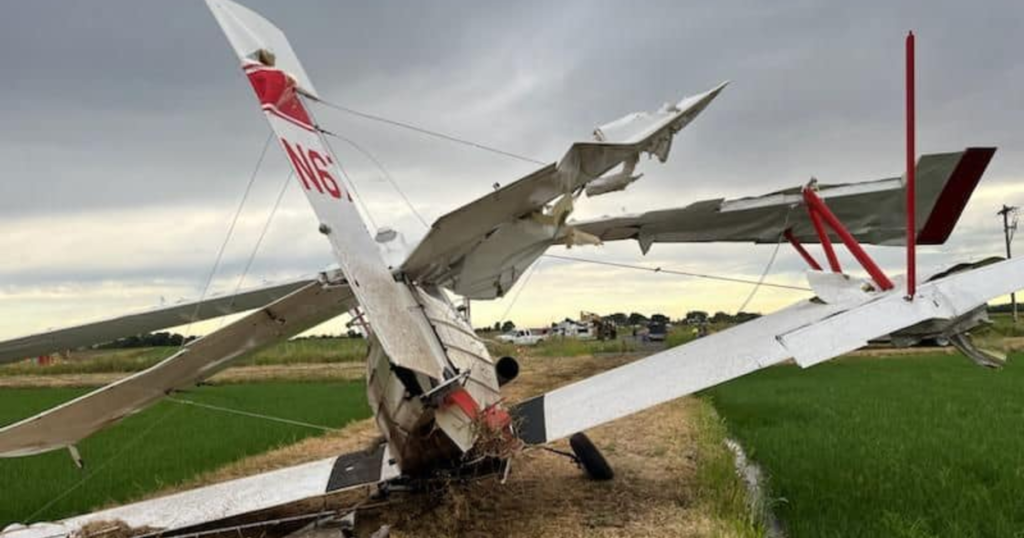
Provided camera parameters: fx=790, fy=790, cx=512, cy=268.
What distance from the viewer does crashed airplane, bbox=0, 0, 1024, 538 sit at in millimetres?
5938

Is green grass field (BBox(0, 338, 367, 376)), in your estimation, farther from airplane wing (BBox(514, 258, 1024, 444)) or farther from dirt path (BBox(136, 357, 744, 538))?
airplane wing (BBox(514, 258, 1024, 444))

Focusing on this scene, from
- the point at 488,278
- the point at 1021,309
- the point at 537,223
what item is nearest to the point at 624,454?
the point at 488,278

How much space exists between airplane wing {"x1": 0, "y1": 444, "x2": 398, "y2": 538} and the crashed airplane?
0.03m

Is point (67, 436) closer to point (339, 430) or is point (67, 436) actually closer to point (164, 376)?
point (164, 376)

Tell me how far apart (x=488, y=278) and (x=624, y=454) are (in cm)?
468

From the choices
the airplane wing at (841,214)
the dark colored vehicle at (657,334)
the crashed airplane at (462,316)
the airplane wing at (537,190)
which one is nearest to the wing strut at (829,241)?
the crashed airplane at (462,316)

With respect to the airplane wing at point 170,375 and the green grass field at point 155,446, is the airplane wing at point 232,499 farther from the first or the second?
the green grass field at point 155,446

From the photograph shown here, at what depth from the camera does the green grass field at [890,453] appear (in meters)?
7.17

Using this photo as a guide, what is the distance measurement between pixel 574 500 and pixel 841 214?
4.39 metres

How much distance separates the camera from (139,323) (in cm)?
829

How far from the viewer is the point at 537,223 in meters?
6.80

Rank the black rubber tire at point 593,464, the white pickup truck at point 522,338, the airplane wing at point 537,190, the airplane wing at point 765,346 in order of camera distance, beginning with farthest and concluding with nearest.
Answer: the white pickup truck at point 522,338 < the black rubber tire at point 593,464 < the airplane wing at point 765,346 < the airplane wing at point 537,190

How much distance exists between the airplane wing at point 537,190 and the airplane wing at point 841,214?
6.30ft

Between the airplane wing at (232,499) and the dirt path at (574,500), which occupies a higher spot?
the airplane wing at (232,499)
